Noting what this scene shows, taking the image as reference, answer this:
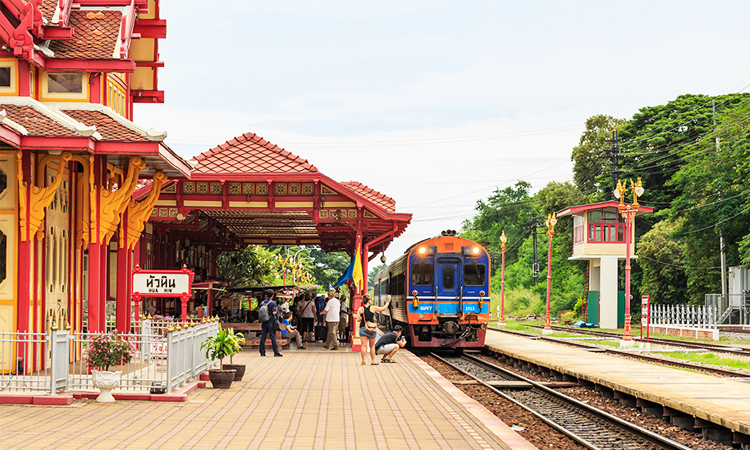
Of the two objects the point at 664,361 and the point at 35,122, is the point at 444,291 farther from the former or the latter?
the point at 35,122

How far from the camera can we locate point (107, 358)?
38.2 feet

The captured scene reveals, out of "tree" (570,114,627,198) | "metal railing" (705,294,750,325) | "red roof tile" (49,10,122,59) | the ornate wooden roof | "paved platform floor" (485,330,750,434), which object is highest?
"tree" (570,114,627,198)

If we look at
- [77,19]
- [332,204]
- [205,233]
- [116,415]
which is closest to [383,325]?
[205,233]

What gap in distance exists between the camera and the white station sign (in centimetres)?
1563

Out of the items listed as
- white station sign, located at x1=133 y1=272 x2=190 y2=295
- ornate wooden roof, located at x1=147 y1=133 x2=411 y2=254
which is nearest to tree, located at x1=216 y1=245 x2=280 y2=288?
ornate wooden roof, located at x1=147 y1=133 x2=411 y2=254

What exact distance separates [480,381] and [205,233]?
44.2ft

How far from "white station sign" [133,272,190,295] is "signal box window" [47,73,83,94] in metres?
3.46

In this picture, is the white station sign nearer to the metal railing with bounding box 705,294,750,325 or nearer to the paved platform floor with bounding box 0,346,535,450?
the paved platform floor with bounding box 0,346,535,450

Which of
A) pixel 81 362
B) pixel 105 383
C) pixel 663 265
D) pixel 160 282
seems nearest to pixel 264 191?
pixel 160 282

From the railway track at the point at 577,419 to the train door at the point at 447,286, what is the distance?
4.65 m

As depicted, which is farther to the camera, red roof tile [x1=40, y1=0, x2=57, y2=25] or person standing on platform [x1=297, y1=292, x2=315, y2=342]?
person standing on platform [x1=297, y1=292, x2=315, y2=342]

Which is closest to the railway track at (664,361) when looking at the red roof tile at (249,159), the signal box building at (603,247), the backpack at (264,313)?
the backpack at (264,313)

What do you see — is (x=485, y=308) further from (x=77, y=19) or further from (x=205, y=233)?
(x=77, y=19)

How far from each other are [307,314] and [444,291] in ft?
13.7
